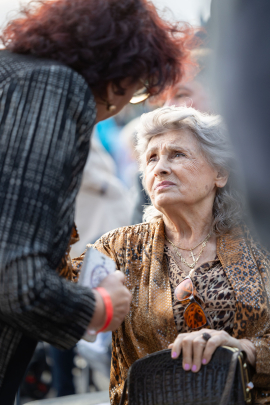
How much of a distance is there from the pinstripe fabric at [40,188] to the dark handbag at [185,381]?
672 millimetres

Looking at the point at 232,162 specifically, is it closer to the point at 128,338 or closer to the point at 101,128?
the point at 128,338

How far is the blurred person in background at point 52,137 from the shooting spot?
1065 mm

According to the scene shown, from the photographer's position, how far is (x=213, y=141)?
2.61m

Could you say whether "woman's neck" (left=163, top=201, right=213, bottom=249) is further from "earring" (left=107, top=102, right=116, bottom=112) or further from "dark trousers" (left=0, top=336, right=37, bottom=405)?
"dark trousers" (left=0, top=336, right=37, bottom=405)

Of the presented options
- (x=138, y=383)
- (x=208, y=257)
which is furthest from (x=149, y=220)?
(x=138, y=383)

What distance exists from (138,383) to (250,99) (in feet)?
4.17

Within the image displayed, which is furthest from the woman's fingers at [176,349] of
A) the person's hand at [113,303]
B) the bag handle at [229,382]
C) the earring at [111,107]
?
the earring at [111,107]

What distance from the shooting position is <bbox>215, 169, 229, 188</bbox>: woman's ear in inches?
104


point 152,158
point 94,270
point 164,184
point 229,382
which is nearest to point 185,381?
point 229,382

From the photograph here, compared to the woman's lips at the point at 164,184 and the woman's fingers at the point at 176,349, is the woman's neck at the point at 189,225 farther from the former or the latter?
the woman's fingers at the point at 176,349

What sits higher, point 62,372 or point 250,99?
point 250,99

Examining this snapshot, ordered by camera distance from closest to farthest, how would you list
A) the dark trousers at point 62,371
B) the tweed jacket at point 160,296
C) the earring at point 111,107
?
the earring at point 111,107
the tweed jacket at point 160,296
the dark trousers at point 62,371

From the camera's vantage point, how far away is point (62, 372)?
3.59m

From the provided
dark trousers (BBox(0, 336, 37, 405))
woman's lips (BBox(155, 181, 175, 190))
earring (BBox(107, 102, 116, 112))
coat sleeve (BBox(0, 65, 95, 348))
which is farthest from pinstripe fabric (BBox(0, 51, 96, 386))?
woman's lips (BBox(155, 181, 175, 190))
